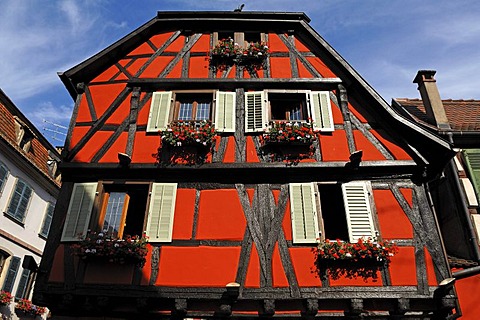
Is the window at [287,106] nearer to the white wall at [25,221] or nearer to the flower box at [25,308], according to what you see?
the white wall at [25,221]

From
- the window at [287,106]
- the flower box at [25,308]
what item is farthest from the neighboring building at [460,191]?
the flower box at [25,308]

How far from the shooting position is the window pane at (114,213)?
817cm

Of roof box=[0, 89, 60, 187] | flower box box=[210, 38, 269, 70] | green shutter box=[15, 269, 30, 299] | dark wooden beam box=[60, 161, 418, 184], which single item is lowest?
green shutter box=[15, 269, 30, 299]

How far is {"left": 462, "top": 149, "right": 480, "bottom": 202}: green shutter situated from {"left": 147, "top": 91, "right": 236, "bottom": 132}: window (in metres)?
5.89

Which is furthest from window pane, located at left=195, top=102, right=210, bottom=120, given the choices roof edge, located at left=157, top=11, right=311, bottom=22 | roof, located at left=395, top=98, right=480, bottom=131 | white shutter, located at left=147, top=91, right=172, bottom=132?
roof, located at left=395, top=98, right=480, bottom=131

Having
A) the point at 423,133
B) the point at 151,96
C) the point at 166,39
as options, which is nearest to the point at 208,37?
the point at 166,39

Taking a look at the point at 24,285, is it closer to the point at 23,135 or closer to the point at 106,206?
the point at 23,135

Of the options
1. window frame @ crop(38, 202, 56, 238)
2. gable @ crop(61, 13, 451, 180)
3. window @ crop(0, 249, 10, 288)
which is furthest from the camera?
window frame @ crop(38, 202, 56, 238)

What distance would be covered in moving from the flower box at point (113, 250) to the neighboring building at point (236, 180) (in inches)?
1.8

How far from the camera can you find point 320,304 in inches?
284

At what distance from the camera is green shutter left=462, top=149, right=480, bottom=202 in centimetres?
939

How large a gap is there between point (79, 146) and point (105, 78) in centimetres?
219

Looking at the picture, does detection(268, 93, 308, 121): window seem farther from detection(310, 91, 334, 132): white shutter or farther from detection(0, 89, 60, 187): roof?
detection(0, 89, 60, 187): roof

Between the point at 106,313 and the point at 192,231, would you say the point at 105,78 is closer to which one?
the point at 192,231
